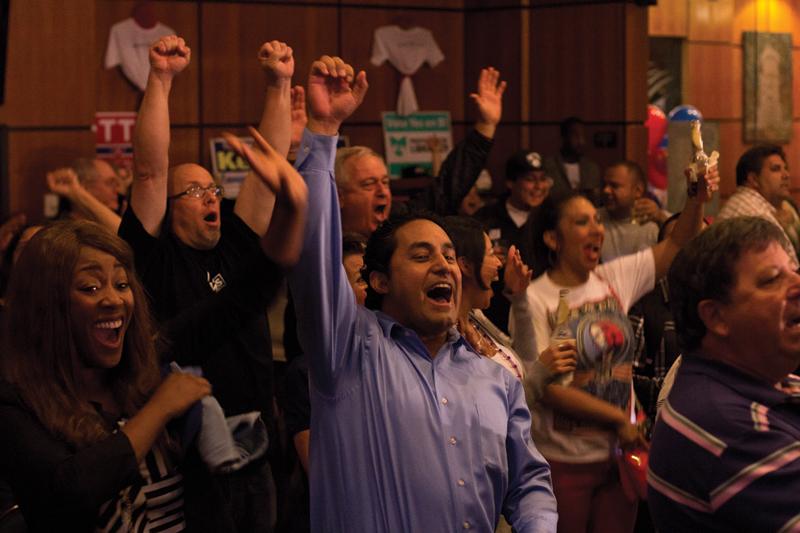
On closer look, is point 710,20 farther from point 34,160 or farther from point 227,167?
point 34,160

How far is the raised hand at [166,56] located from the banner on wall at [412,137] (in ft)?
21.0

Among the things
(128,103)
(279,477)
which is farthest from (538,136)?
(279,477)

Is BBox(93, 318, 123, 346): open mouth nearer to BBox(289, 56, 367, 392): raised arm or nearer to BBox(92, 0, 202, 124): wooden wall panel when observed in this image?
BBox(289, 56, 367, 392): raised arm

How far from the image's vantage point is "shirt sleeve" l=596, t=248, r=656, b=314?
3.84m

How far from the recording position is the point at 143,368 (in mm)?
2322

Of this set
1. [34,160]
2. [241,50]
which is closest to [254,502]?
[34,160]

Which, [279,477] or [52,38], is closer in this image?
[279,477]

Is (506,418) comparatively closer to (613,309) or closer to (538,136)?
(613,309)

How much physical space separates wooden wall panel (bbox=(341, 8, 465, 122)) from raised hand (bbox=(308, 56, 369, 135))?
24.3 feet

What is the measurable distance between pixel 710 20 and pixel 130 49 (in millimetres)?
5982

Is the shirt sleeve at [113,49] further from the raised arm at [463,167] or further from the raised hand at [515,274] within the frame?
the raised hand at [515,274]

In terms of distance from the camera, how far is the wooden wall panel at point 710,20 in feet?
38.9

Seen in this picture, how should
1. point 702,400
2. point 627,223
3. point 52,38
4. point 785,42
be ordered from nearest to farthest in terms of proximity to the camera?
point 702,400
point 627,223
point 52,38
point 785,42

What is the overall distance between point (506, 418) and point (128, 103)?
6755 millimetres
